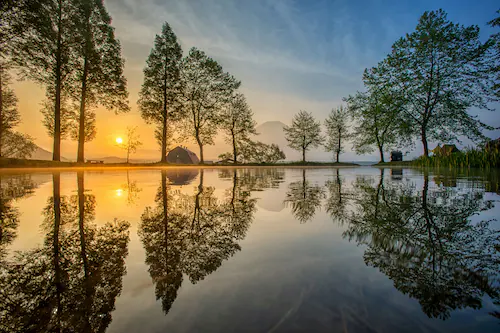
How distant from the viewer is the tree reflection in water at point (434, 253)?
972 millimetres

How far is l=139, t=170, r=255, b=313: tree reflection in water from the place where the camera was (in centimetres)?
120

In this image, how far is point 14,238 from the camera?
175cm

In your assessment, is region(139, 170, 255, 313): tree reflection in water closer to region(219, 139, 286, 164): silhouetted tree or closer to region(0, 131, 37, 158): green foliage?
region(219, 139, 286, 164): silhouetted tree

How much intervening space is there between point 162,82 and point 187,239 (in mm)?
24719

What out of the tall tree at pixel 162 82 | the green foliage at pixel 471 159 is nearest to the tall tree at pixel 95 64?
the tall tree at pixel 162 82

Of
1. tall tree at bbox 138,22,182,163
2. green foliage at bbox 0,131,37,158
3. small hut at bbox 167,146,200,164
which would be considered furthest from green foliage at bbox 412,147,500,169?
green foliage at bbox 0,131,37,158

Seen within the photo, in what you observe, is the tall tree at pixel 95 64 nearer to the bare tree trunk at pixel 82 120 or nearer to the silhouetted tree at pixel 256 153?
the bare tree trunk at pixel 82 120

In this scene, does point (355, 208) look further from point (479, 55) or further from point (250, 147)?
point (250, 147)

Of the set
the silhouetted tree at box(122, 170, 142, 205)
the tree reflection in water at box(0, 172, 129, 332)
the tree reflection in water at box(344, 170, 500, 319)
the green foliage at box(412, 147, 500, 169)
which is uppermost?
the green foliage at box(412, 147, 500, 169)

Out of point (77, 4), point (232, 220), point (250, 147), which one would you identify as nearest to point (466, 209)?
point (232, 220)

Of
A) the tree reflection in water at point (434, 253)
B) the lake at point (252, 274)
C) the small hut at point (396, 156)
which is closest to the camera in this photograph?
the lake at point (252, 274)

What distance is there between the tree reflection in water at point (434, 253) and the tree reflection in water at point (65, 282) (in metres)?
1.29

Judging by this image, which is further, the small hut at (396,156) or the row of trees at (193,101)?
the small hut at (396,156)

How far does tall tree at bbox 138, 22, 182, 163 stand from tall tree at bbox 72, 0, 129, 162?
4.24 m
